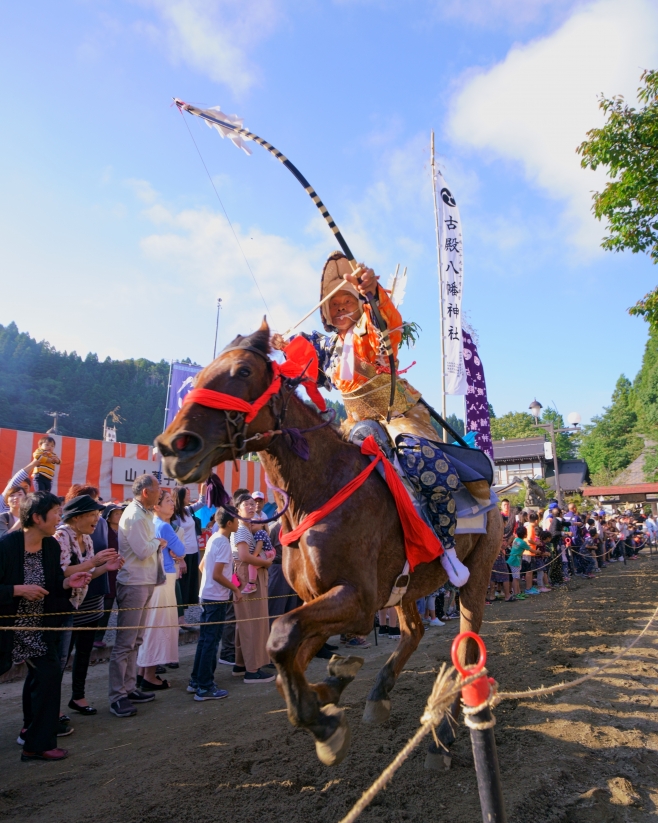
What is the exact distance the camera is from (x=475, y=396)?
13.0 m

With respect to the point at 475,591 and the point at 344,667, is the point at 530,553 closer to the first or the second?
the point at 475,591

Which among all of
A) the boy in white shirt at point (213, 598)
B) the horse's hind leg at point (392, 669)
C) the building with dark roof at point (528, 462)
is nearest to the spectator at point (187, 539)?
the boy in white shirt at point (213, 598)

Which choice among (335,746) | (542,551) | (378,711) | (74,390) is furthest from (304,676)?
(74,390)

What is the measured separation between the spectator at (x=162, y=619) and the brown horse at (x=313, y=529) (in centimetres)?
367

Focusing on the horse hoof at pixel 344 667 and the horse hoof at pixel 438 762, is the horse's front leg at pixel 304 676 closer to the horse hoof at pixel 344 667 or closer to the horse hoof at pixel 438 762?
the horse hoof at pixel 344 667

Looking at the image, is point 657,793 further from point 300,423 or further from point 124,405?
point 124,405

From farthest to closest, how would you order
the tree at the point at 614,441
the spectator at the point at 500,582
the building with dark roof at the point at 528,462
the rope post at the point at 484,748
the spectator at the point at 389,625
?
1. the tree at the point at 614,441
2. the building with dark roof at the point at 528,462
3. the spectator at the point at 500,582
4. the spectator at the point at 389,625
5. the rope post at the point at 484,748

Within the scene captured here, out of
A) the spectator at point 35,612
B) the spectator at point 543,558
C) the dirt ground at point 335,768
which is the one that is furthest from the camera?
the spectator at point 543,558

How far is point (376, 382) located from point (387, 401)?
0.66 feet

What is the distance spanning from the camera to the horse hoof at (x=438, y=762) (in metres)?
4.17

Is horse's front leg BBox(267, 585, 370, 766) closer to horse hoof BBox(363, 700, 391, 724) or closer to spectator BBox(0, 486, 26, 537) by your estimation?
horse hoof BBox(363, 700, 391, 724)

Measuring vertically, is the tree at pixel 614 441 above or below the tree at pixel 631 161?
above

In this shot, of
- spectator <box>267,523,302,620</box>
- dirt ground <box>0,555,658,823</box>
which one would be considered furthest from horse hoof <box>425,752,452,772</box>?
spectator <box>267,523,302,620</box>

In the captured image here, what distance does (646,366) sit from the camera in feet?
206
